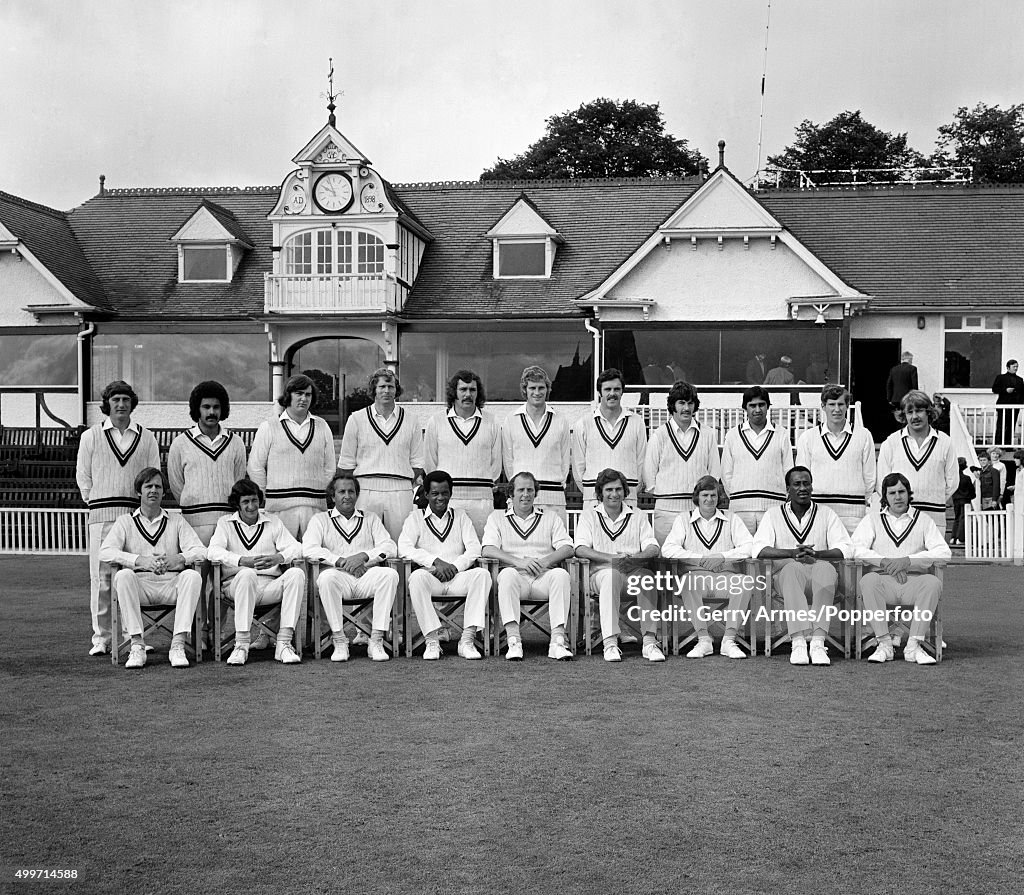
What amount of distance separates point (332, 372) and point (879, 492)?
17.7 metres

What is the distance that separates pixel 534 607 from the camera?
345 inches

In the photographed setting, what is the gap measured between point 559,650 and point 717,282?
16427 millimetres

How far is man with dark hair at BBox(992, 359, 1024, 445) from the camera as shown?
21.1 meters

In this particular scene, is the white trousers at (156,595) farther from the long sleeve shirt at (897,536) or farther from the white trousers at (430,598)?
the long sleeve shirt at (897,536)

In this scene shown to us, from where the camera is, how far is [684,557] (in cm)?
859

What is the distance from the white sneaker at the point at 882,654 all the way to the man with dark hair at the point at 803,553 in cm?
32

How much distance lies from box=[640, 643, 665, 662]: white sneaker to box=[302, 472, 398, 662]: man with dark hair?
176 cm

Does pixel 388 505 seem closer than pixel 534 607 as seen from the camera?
No

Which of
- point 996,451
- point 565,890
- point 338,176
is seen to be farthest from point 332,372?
point 565,890

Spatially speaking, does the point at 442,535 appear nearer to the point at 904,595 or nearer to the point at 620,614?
the point at 620,614

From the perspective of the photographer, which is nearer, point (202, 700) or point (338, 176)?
point (202, 700)

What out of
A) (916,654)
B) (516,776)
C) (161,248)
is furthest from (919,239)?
(516,776)

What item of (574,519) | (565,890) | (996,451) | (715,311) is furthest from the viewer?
(715,311)

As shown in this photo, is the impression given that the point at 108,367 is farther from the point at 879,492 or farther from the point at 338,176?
the point at 879,492
